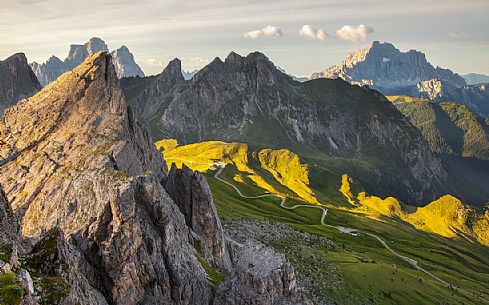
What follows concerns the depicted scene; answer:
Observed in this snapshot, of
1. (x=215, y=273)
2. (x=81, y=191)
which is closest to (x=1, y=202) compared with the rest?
(x=81, y=191)

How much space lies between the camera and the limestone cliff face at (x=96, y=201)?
5106cm

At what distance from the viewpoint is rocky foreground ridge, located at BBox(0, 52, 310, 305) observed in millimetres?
40594

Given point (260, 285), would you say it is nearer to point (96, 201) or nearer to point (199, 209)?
point (96, 201)

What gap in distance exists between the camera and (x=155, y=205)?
58.7 metres

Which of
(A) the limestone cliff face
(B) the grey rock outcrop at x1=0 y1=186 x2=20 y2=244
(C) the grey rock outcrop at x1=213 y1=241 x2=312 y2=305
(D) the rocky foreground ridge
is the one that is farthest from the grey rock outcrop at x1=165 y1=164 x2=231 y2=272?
(B) the grey rock outcrop at x1=0 y1=186 x2=20 y2=244

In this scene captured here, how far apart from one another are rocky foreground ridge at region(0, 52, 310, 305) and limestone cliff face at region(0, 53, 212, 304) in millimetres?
143

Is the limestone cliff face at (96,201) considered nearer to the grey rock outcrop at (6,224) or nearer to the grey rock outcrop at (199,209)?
the grey rock outcrop at (6,224)

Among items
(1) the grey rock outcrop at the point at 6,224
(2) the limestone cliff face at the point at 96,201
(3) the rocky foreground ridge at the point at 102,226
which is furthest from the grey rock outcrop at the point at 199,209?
(1) the grey rock outcrop at the point at 6,224

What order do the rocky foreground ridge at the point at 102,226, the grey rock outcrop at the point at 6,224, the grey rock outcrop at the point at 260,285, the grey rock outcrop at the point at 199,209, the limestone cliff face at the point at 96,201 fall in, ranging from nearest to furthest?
the grey rock outcrop at the point at 6,224 → the rocky foreground ridge at the point at 102,226 → the limestone cliff face at the point at 96,201 → the grey rock outcrop at the point at 260,285 → the grey rock outcrop at the point at 199,209

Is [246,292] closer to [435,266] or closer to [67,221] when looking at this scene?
[67,221]

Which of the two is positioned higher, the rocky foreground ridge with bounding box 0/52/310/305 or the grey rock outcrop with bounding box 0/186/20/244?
the grey rock outcrop with bounding box 0/186/20/244

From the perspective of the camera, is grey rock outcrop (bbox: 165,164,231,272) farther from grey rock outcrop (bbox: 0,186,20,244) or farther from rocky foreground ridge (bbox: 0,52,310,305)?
grey rock outcrop (bbox: 0,186,20,244)

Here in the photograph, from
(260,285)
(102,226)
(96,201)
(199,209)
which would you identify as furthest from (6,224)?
(199,209)

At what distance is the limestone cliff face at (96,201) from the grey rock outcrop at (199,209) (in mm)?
9354
